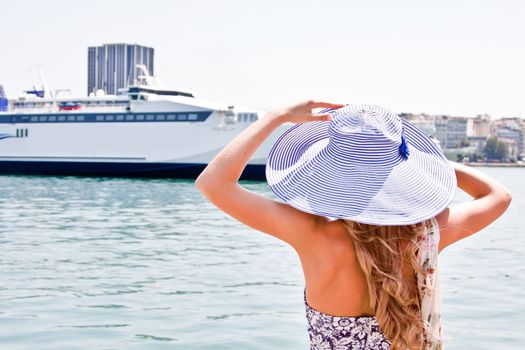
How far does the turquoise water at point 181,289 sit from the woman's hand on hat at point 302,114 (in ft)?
1.94

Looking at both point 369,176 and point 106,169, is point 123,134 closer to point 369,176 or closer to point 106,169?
point 106,169

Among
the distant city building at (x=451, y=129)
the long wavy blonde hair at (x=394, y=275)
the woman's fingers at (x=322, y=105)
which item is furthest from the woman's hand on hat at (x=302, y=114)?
the distant city building at (x=451, y=129)

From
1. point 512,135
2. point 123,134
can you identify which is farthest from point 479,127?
point 123,134

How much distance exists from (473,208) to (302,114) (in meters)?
0.42

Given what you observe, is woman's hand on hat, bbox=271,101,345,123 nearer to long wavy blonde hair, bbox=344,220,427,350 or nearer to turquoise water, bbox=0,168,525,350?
long wavy blonde hair, bbox=344,220,427,350

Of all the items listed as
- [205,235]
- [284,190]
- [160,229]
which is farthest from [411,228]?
[160,229]

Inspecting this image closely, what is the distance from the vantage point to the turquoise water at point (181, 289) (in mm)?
4965

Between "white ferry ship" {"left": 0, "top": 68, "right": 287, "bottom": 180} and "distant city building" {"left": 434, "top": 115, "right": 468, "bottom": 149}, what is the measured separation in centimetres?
10866

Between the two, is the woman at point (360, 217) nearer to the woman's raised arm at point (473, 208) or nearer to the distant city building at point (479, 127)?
the woman's raised arm at point (473, 208)

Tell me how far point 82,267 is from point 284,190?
6742 millimetres

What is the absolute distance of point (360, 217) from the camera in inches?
54.4

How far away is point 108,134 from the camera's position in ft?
134

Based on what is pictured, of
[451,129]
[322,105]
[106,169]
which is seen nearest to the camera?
[322,105]

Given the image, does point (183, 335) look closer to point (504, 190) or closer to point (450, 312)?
point (450, 312)
